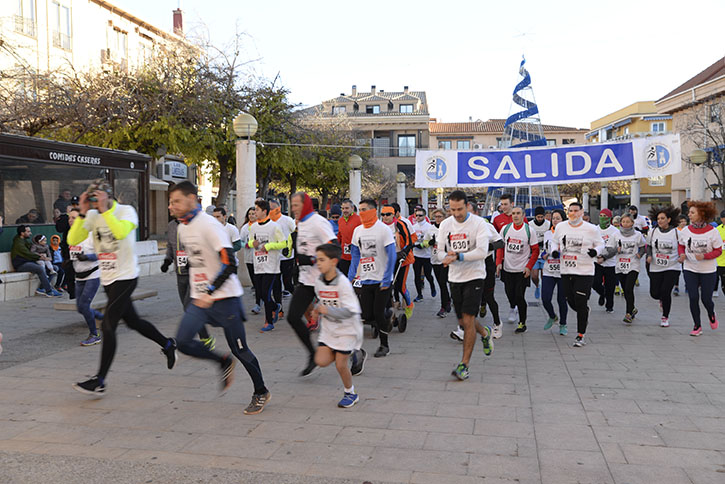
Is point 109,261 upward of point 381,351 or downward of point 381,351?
upward

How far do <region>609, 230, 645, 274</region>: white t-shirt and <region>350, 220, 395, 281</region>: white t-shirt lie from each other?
15.8ft

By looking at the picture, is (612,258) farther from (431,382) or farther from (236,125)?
(236,125)

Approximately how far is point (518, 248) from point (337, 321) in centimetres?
440

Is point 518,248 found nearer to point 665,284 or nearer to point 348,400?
point 665,284

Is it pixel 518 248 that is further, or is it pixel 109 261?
pixel 518 248

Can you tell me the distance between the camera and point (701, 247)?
863 cm

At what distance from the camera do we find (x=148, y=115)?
19.8 metres

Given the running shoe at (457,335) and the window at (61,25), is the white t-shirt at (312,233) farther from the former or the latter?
the window at (61,25)

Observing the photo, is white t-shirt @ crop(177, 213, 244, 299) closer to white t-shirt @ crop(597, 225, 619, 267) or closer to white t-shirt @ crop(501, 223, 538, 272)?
white t-shirt @ crop(501, 223, 538, 272)

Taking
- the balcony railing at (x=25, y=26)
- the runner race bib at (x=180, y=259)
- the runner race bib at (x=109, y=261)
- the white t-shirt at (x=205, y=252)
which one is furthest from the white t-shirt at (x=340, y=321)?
the balcony railing at (x=25, y=26)

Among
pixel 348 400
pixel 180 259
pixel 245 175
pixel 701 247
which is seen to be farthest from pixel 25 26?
pixel 348 400

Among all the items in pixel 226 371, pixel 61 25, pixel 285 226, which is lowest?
pixel 226 371

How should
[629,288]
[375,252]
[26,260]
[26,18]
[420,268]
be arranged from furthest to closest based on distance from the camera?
[26,18]
[420,268]
[26,260]
[629,288]
[375,252]

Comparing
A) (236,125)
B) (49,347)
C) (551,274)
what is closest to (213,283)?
(49,347)
